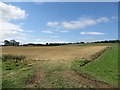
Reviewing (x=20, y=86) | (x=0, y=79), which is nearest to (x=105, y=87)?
(x=20, y=86)

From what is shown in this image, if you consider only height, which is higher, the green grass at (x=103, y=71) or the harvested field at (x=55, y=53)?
the harvested field at (x=55, y=53)

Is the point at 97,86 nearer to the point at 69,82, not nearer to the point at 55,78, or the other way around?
the point at 69,82

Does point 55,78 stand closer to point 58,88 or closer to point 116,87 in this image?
point 58,88

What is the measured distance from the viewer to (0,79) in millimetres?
19219

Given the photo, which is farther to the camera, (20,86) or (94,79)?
(94,79)

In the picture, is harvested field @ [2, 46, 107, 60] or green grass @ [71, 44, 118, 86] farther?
harvested field @ [2, 46, 107, 60]

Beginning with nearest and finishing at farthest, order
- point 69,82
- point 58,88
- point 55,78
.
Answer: point 58,88 < point 69,82 < point 55,78

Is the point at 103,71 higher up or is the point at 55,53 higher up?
the point at 55,53

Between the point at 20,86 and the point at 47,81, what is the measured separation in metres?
2.00

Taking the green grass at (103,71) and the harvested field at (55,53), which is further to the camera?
the harvested field at (55,53)

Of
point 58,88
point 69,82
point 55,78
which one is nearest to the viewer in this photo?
point 58,88

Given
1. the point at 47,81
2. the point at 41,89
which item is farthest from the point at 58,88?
the point at 47,81

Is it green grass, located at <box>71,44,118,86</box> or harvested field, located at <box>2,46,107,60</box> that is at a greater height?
harvested field, located at <box>2,46,107,60</box>

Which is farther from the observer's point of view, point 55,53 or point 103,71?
point 55,53
